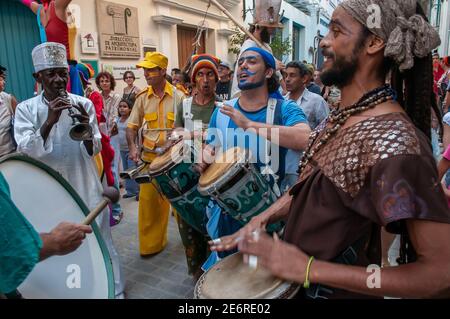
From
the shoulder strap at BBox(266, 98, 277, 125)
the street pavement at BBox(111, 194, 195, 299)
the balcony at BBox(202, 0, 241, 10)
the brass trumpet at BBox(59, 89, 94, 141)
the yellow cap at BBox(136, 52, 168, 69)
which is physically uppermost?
the balcony at BBox(202, 0, 241, 10)

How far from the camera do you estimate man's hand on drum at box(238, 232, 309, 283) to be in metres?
1.17

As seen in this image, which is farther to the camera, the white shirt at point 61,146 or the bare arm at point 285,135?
the white shirt at point 61,146

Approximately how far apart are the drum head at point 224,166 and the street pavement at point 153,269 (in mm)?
1426

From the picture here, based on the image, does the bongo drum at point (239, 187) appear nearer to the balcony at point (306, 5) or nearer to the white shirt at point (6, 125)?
the white shirt at point (6, 125)

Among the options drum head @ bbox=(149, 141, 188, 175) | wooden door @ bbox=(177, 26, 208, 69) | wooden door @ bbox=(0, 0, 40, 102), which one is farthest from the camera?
wooden door @ bbox=(177, 26, 208, 69)

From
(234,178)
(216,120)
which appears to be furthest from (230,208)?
(216,120)

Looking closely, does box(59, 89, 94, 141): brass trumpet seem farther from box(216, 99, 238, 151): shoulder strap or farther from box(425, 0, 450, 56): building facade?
box(425, 0, 450, 56): building facade

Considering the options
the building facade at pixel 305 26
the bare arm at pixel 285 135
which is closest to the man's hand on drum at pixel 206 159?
the bare arm at pixel 285 135

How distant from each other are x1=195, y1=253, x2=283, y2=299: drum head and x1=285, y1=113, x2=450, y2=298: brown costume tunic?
0.18 meters

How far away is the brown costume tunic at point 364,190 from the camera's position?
1017 mm

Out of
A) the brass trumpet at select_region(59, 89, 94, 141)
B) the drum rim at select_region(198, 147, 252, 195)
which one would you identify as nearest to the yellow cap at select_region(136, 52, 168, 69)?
the brass trumpet at select_region(59, 89, 94, 141)

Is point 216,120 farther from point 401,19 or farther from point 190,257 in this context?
point 401,19

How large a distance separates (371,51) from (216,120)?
165cm

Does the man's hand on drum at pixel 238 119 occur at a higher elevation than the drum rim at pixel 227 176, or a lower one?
higher
